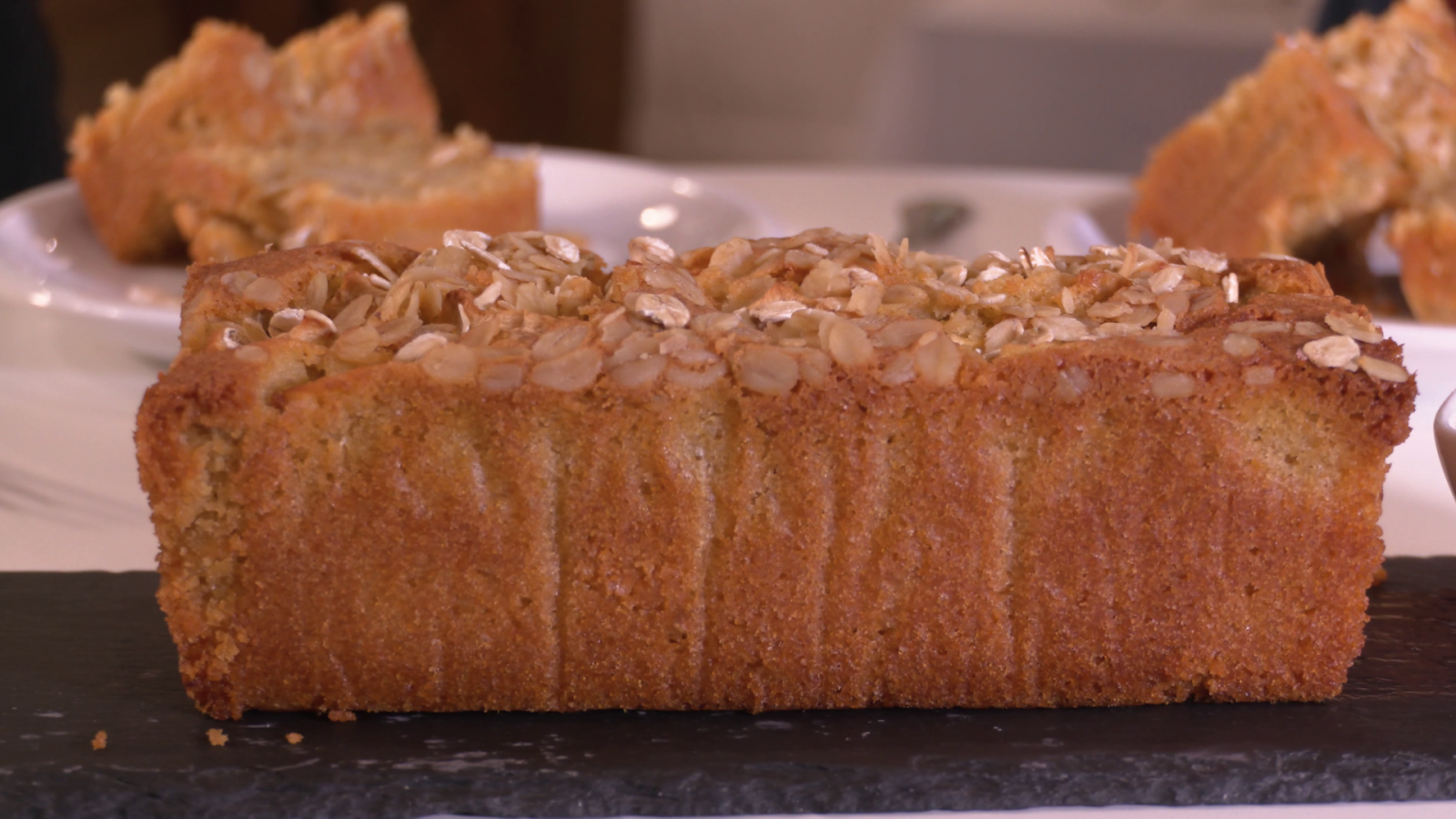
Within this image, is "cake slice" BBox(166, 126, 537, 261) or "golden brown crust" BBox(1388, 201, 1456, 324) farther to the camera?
"cake slice" BBox(166, 126, 537, 261)

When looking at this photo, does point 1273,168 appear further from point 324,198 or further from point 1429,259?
point 324,198

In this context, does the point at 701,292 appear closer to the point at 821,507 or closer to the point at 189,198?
the point at 821,507

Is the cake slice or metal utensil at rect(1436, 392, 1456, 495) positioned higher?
the cake slice

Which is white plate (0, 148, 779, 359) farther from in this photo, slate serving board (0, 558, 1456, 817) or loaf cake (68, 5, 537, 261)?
slate serving board (0, 558, 1456, 817)

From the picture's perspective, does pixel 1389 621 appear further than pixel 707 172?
No

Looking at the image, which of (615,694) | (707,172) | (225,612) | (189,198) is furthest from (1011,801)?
(707,172)

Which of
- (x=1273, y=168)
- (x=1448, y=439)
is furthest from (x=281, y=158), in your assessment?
(x=1448, y=439)

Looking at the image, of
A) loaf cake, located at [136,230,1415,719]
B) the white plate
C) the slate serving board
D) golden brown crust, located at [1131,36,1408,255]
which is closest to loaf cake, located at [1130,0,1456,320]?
golden brown crust, located at [1131,36,1408,255]
